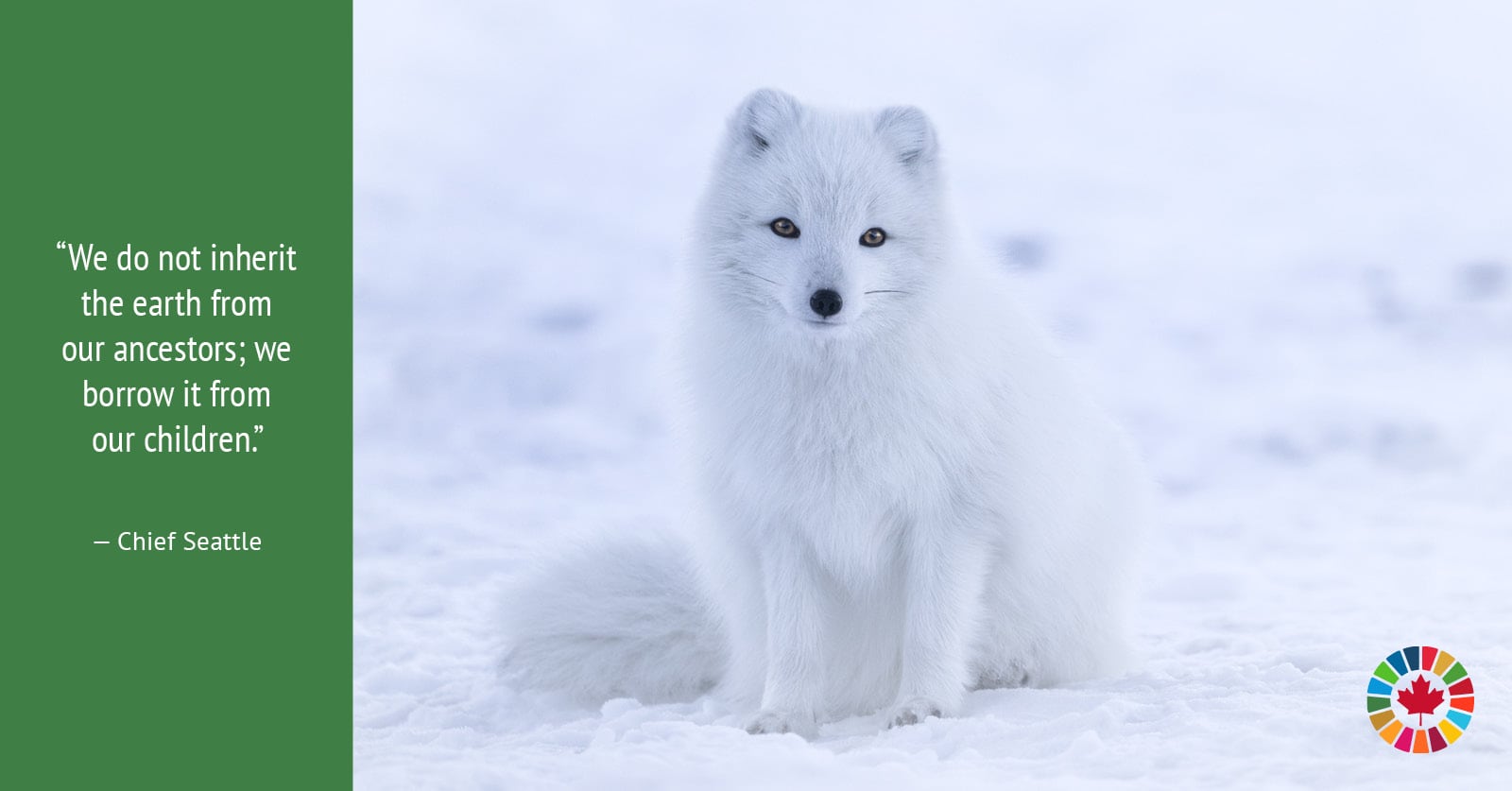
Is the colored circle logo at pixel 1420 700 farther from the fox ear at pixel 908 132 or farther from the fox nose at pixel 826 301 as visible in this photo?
the fox ear at pixel 908 132

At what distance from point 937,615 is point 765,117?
123 cm

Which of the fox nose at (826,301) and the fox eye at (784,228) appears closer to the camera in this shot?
the fox nose at (826,301)

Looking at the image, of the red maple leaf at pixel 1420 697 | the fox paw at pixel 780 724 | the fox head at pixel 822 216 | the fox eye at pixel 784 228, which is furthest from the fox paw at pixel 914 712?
the fox eye at pixel 784 228

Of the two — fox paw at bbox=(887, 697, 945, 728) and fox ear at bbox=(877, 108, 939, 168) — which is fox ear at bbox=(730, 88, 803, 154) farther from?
fox paw at bbox=(887, 697, 945, 728)

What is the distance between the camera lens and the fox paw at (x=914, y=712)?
345 cm

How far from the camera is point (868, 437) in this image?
11.4 feet

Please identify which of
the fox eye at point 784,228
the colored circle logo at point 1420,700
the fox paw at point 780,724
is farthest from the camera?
the fox paw at point 780,724

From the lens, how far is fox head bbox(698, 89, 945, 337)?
3311mm

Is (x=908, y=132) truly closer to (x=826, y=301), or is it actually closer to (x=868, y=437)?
(x=826, y=301)

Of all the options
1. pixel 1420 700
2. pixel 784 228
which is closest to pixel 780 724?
pixel 784 228

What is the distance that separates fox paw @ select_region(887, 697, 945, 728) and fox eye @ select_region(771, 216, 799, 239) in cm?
110

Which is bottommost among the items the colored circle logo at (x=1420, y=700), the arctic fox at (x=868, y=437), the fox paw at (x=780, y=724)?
the fox paw at (x=780, y=724)

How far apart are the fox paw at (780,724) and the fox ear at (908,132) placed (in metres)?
1.32
